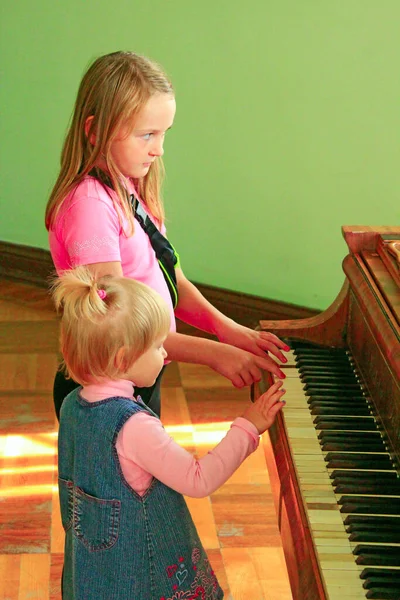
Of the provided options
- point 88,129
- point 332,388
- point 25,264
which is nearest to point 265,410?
point 332,388

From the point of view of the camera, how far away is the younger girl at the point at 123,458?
1640 millimetres

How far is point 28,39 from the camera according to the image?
486 centimetres

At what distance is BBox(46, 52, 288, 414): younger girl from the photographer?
1.91 metres

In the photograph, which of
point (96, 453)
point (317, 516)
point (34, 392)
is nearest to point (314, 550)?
point (317, 516)

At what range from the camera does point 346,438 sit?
6.05ft

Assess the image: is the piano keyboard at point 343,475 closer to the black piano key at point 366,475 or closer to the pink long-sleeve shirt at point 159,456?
the black piano key at point 366,475

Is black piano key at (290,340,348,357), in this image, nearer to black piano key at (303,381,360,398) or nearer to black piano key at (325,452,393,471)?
black piano key at (303,381,360,398)

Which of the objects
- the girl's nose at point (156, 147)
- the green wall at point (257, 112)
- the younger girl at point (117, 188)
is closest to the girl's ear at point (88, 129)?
the younger girl at point (117, 188)

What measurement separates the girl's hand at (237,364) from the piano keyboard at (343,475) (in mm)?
72

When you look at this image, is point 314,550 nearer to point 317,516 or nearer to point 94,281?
point 317,516

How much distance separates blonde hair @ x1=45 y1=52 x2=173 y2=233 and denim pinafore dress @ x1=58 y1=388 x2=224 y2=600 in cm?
47

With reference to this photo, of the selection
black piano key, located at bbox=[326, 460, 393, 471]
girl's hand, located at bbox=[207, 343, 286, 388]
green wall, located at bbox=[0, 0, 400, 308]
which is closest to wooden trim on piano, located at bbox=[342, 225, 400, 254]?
girl's hand, located at bbox=[207, 343, 286, 388]

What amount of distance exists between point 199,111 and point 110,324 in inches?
117

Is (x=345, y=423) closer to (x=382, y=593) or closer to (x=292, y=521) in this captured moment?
(x=292, y=521)
